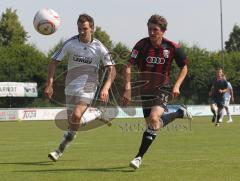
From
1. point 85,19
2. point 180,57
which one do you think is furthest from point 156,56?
point 85,19

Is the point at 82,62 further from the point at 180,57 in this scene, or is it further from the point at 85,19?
the point at 180,57

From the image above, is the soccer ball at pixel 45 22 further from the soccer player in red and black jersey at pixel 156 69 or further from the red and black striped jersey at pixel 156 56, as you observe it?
the red and black striped jersey at pixel 156 56

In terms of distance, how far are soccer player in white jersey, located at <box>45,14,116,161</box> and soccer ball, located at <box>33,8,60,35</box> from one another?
1.25 meters

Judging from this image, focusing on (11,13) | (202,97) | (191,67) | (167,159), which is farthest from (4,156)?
(11,13)

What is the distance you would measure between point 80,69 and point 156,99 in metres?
1.66

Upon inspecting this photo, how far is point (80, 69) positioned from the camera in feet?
35.1

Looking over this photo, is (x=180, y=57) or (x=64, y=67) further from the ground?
(x=180, y=57)

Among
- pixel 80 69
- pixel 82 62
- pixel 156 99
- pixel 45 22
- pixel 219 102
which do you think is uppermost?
pixel 45 22

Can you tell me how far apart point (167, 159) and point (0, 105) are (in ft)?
A: 116

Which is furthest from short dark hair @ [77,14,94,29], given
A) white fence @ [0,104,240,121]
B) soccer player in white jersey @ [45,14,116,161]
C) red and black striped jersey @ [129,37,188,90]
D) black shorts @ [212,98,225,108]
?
white fence @ [0,104,240,121]

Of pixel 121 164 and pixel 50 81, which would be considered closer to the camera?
pixel 121 164

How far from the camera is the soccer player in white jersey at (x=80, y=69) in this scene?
1030 centimetres

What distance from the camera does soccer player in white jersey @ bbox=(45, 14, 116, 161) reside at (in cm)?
1030

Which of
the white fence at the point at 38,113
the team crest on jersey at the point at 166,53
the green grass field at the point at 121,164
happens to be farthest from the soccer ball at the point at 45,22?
the white fence at the point at 38,113
